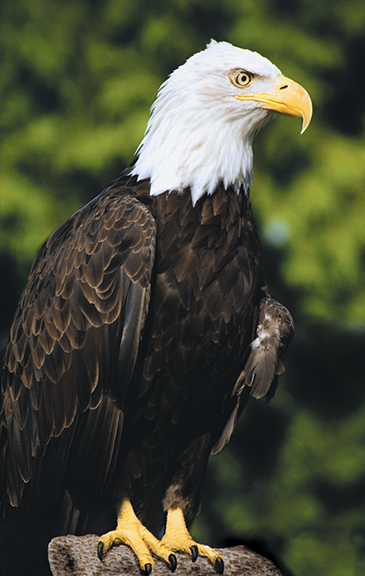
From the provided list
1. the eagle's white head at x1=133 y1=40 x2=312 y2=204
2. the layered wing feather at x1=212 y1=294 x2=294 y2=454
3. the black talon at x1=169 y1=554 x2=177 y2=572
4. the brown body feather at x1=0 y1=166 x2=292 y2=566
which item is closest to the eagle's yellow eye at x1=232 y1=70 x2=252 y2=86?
the eagle's white head at x1=133 y1=40 x2=312 y2=204

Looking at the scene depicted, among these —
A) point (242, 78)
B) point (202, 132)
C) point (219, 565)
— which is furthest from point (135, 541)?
point (242, 78)

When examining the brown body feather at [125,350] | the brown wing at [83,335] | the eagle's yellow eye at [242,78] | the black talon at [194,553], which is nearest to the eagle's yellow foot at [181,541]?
the black talon at [194,553]

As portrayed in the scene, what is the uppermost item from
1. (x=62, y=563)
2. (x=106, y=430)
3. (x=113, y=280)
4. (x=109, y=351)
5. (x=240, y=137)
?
(x=240, y=137)

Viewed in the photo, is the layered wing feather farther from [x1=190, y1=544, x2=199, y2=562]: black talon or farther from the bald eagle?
[x1=190, y1=544, x2=199, y2=562]: black talon

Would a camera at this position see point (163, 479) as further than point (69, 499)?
Yes

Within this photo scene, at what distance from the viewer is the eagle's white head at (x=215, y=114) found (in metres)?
2.36

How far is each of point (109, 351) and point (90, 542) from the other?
0.74 meters

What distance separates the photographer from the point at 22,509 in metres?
2.48

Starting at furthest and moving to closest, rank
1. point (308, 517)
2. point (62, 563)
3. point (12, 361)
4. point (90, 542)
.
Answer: point (308, 517)
point (12, 361)
point (90, 542)
point (62, 563)

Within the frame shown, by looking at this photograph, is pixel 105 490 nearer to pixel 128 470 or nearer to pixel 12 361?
pixel 128 470

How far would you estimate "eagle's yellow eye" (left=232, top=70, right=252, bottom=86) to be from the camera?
2393 mm

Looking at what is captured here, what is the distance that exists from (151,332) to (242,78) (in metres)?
1.03

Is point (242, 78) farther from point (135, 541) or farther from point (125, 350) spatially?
point (135, 541)

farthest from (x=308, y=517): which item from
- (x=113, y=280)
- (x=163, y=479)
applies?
(x=113, y=280)
